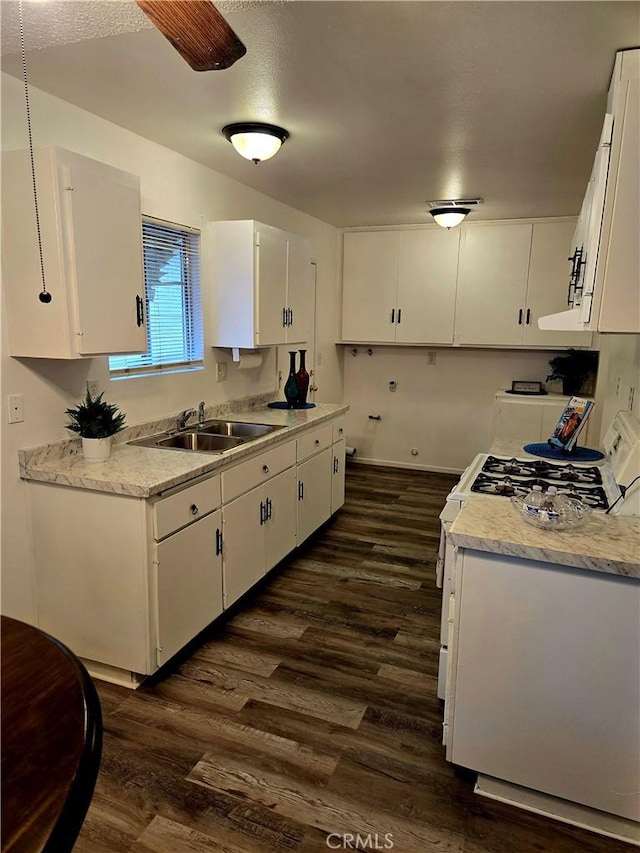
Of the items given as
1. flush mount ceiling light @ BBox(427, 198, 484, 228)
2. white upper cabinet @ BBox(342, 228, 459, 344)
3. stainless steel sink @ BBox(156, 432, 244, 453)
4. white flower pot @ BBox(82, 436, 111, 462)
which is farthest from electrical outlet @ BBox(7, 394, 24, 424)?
white upper cabinet @ BBox(342, 228, 459, 344)

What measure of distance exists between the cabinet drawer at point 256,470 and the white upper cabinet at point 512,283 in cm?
273

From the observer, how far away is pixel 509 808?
1.74m

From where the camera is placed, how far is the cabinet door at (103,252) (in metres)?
2.09

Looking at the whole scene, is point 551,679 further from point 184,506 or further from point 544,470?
point 184,506

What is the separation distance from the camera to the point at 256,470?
2879mm

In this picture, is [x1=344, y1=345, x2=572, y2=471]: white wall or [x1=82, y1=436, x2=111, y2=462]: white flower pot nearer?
[x1=82, y1=436, x2=111, y2=462]: white flower pot

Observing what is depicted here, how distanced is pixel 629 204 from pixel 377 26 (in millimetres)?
944

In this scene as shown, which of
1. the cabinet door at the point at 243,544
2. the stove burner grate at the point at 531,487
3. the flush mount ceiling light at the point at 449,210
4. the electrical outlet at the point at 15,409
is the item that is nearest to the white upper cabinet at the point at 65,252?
the electrical outlet at the point at 15,409

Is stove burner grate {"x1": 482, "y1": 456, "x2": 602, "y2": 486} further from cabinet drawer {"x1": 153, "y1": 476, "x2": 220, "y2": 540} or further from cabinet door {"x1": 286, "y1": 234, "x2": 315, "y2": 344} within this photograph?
cabinet door {"x1": 286, "y1": 234, "x2": 315, "y2": 344}

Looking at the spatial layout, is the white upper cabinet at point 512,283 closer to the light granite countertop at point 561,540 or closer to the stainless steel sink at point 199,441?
the stainless steel sink at point 199,441

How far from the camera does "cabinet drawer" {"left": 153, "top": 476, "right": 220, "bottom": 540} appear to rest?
2.16 m

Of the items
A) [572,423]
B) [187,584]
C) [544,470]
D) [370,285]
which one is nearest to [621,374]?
[572,423]

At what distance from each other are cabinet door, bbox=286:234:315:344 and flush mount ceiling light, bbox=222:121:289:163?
1117mm

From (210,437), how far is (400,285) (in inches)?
120
